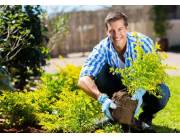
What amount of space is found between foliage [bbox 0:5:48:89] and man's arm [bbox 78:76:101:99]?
4.23ft

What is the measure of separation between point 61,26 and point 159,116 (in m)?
2.57

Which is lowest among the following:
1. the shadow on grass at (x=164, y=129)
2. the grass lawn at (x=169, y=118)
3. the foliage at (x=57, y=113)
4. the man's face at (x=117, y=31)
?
the grass lawn at (x=169, y=118)

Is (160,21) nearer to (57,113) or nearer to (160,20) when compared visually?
(160,20)

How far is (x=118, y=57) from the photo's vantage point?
5.36m

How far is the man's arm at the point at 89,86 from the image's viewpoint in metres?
5.23

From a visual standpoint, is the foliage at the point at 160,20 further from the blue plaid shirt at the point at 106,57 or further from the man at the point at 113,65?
the blue plaid shirt at the point at 106,57

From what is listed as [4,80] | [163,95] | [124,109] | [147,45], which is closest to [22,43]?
[4,80]

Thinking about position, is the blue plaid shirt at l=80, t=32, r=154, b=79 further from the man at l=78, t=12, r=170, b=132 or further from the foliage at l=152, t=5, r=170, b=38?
the foliage at l=152, t=5, r=170, b=38

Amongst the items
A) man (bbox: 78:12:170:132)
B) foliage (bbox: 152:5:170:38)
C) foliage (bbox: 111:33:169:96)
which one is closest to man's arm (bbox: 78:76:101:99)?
man (bbox: 78:12:170:132)

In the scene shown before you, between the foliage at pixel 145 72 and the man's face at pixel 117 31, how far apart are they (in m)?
0.25

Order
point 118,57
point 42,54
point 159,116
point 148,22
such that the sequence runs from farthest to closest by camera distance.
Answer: point 148,22 < point 42,54 < point 159,116 < point 118,57

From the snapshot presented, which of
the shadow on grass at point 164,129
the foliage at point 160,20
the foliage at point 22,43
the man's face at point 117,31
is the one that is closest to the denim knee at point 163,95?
the shadow on grass at point 164,129
